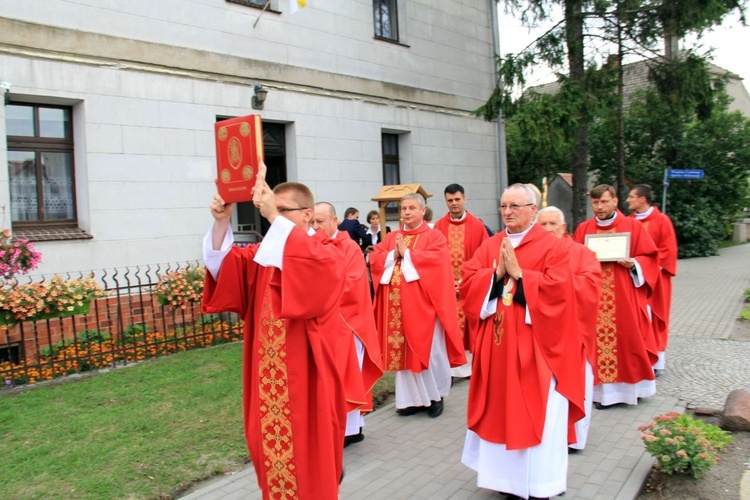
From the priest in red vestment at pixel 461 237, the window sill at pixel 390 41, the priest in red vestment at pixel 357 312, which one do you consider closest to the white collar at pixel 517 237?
the priest in red vestment at pixel 357 312

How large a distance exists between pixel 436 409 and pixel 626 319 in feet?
7.06

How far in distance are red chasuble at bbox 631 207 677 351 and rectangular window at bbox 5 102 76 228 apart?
27.5ft

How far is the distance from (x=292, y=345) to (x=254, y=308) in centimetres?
36

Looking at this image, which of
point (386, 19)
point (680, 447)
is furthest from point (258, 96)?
point (680, 447)

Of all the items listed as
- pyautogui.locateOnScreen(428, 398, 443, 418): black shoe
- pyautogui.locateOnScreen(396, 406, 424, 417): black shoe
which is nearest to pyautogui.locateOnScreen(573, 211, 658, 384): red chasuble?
pyautogui.locateOnScreen(428, 398, 443, 418): black shoe

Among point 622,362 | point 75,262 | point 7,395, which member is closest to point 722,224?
point 622,362

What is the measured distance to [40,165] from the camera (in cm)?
961

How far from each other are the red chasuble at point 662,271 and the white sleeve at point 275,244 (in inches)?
213

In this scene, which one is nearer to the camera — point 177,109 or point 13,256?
point 13,256

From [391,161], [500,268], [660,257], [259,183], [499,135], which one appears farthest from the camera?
[499,135]

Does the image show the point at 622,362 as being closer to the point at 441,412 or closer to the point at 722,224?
the point at 441,412

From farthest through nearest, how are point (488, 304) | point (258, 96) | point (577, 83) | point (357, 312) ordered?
point (577, 83) → point (258, 96) → point (357, 312) → point (488, 304)

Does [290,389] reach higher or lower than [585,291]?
lower

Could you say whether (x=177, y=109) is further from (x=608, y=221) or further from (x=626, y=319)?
(x=626, y=319)
